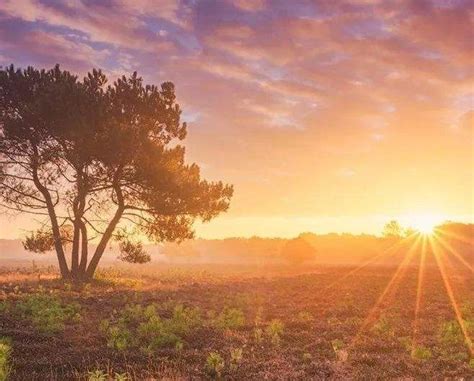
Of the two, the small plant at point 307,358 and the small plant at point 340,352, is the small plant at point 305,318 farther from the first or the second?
the small plant at point 307,358

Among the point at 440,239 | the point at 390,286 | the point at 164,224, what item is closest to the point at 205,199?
the point at 164,224

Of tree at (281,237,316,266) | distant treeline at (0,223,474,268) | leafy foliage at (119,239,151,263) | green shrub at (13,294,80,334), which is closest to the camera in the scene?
green shrub at (13,294,80,334)

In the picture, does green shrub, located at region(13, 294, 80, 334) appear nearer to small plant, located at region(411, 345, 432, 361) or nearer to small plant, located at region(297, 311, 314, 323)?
small plant, located at region(297, 311, 314, 323)

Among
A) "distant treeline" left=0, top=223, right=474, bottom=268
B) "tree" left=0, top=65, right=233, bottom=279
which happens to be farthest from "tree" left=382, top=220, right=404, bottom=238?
"tree" left=0, top=65, right=233, bottom=279

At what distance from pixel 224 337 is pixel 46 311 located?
6.32 m

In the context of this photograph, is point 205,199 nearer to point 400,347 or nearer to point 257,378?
point 400,347

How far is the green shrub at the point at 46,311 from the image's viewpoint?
1490cm

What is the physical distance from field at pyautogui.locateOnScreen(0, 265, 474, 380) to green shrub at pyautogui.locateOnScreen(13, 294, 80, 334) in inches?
1.7

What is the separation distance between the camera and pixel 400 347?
14.9m

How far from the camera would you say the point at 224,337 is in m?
15.0

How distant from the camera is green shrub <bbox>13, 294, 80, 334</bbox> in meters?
14.9

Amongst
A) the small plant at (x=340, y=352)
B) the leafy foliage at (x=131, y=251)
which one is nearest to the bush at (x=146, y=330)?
the small plant at (x=340, y=352)

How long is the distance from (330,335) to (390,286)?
18.9 metres

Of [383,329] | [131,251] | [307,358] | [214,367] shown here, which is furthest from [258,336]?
[131,251]
